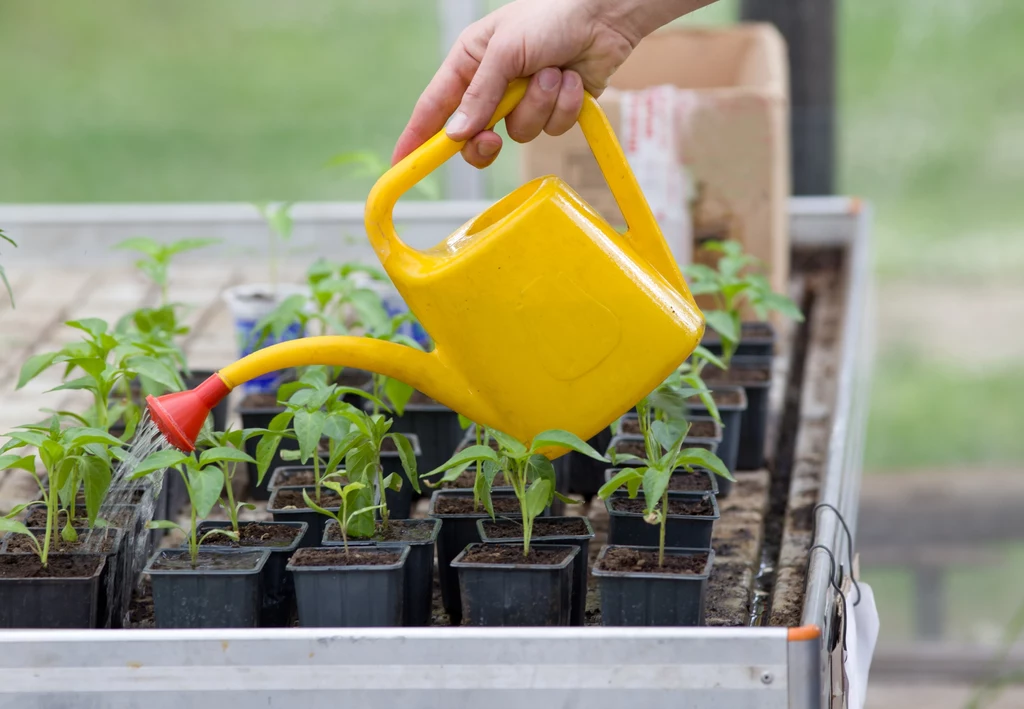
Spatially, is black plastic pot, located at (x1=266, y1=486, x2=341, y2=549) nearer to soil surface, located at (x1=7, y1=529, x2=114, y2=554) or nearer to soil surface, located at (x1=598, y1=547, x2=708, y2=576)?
soil surface, located at (x1=7, y1=529, x2=114, y2=554)

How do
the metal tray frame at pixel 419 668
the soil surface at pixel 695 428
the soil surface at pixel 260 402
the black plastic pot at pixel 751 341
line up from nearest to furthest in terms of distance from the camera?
the metal tray frame at pixel 419 668
the soil surface at pixel 695 428
the soil surface at pixel 260 402
the black plastic pot at pixel 751 341

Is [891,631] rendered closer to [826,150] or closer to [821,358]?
[826,150]

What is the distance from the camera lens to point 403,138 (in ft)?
4.73

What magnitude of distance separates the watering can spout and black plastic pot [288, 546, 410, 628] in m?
0.19

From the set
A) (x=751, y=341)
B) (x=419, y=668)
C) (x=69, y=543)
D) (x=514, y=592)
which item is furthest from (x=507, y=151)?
(x=419, y=668)

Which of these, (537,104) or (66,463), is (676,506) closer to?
(537,104)

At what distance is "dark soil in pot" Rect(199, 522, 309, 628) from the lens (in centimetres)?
140

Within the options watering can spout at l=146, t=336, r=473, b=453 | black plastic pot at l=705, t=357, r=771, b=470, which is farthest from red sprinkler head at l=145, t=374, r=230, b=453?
black plastic pot at l=705, t=357, r=771, b=470

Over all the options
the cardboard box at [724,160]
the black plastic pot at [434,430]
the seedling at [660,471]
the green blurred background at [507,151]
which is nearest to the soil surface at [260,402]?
the black plastic pot at [434,430]

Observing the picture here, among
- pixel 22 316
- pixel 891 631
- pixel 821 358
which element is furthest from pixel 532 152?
pixel 891 631

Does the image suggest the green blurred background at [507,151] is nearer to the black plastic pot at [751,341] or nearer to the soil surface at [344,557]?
the black plastic pot at [751,341]

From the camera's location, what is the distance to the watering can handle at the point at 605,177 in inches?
52.9

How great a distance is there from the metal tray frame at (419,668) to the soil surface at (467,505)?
37 centimetres

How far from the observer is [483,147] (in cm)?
139
